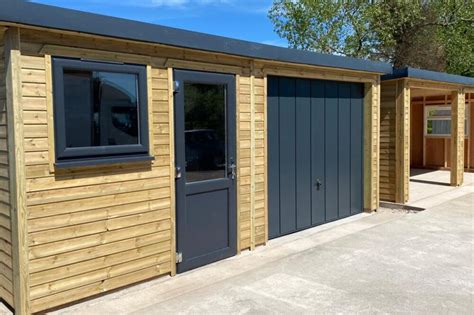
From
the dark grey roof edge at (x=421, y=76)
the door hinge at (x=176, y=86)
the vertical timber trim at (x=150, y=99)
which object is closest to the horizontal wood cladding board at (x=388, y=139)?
the dark grey roof edge at (x=421, y=76)

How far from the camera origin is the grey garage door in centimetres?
559

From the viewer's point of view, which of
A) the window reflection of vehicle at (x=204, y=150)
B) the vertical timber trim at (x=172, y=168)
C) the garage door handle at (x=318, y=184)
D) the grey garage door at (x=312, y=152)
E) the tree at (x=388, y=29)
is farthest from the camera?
the tree at (x=388, y=29)

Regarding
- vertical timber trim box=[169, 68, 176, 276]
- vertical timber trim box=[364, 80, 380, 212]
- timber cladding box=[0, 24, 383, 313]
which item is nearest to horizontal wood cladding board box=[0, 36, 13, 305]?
timber cladding box=[0, 24, 383, 313]

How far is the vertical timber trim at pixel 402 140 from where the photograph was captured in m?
7.41

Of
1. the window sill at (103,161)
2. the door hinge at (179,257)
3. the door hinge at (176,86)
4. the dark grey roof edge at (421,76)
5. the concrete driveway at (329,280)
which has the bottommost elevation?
the concrete driveway at (329,280)

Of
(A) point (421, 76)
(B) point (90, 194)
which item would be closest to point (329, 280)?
(B) point (90, 194)

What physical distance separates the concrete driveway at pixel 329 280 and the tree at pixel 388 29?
12970mm

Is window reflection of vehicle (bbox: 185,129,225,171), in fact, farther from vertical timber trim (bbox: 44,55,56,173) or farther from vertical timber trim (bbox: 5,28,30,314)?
vertical timber trim (bbox: 5,28,30,314)

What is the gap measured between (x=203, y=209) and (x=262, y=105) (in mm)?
1452

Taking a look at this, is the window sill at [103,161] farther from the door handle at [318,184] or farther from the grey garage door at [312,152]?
the door handle at [318,184]

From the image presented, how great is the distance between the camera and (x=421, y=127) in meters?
12.8

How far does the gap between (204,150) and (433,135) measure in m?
10.1

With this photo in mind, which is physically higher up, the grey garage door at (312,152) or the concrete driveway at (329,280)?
the grey garage door at (312,152)

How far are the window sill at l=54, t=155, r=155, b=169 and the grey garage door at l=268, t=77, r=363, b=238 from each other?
2.03 m
